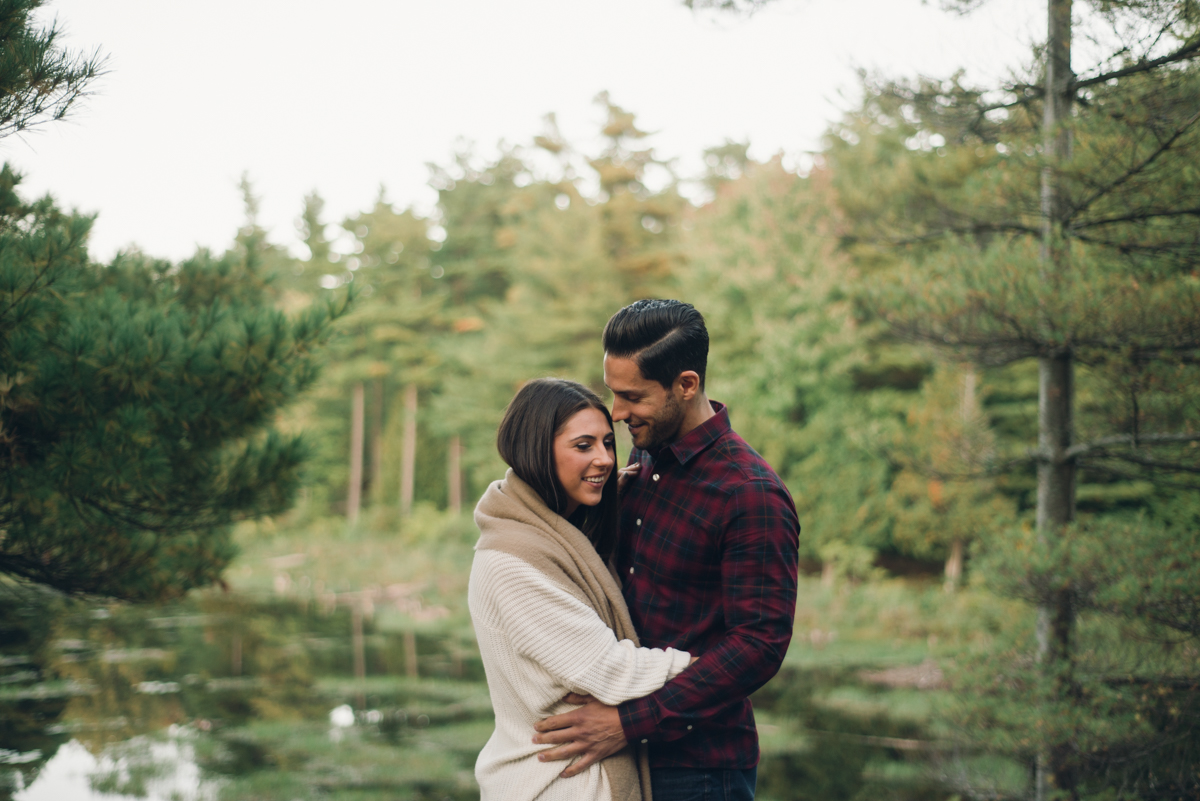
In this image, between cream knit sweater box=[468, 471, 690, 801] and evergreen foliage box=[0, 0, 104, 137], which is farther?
evergreen foliage box=[0, 0, 104, 137]

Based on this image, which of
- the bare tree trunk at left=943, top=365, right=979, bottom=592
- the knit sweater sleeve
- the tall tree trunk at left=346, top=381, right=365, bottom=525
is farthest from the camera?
the tall tree trunk at left=346, top=381, right=365, bottom=525

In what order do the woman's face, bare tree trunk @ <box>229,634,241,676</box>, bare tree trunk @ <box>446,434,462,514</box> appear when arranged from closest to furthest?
1. the woman's face
2. bare tree trunk @ <box>229,634,241,676</box>
3. bare tree trunk @ <box>446,434,462,514</box>

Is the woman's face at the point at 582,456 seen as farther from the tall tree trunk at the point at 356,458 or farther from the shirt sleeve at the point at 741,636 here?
the tall tree trunk at the point at 356,458

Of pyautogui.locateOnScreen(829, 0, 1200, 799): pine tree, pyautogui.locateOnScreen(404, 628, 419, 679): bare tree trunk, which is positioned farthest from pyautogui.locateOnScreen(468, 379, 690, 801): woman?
pyautogui.locateOnScreen(404, 628, 419, 679): bare tree trunk

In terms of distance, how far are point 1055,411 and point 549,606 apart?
3.89m

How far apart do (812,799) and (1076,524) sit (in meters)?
3.26

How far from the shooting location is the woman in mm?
1987

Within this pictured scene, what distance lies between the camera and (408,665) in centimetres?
1098

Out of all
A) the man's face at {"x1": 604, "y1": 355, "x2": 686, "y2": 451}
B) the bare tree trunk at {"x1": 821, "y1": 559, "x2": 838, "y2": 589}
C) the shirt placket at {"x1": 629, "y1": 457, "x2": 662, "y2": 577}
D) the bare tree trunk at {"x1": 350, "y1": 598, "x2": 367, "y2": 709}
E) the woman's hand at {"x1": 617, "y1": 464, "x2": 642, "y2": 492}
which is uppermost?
the man's face at {"x1": 604, "y1": 355, "x2": 686, "y2": 451}

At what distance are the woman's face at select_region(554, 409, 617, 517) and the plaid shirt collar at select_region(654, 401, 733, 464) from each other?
21cm

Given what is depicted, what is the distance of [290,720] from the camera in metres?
8.37

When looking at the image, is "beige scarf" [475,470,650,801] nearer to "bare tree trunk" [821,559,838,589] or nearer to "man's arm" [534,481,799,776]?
"man's arm" [534,481,799,776]

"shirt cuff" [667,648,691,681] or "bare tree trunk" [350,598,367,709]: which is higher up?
"shirt cuff" [667,648,691,681]

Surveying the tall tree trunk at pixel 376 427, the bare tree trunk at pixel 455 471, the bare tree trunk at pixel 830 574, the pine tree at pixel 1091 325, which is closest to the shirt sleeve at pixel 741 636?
the pine tree at pixel 1091 325
